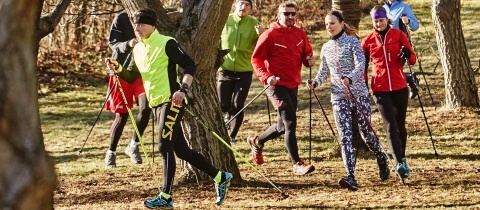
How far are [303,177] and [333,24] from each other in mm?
1681

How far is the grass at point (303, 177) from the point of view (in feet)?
28.1

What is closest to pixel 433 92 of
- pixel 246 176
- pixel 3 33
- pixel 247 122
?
pixel 247 122

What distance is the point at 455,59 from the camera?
558 inches

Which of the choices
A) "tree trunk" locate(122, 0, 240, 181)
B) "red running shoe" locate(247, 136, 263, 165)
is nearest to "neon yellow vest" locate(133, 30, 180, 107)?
"tree trunk" locate(122, 0, 240, 181)

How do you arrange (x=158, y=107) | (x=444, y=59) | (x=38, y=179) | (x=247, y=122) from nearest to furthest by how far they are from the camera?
1. (x=38, y=179)
2. (x=158, y=107)
3. (x=444, y=59)
4. (x=247, y=122)

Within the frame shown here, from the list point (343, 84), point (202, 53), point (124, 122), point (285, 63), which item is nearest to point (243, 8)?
point (285, 63)

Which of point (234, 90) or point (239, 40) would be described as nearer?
point (239, 40)

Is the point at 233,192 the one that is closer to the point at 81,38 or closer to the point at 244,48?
the point at 244,48

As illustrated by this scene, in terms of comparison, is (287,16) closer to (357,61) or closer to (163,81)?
(357,61)

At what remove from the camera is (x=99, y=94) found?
1941 cm

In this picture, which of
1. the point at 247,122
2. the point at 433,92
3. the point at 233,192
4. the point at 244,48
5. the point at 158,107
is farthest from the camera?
the point at 433,92

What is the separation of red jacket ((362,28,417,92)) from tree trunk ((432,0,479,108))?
451cm

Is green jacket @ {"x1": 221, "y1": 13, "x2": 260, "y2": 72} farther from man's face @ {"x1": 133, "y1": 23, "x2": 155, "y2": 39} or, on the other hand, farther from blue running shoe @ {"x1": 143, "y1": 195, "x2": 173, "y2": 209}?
blue running shoe @ {"x1": 143, "y1": 195, "x2": 173, "y2": 209}

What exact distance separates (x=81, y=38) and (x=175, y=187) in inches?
572
